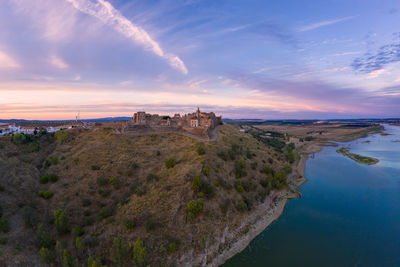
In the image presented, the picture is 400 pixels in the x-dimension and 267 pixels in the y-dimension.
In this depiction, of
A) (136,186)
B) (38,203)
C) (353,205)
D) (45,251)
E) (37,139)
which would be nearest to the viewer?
(45,251)

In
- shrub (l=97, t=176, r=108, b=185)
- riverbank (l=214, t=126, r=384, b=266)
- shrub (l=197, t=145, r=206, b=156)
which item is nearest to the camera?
riverbank (l=214, t=126, r=384, b=266)

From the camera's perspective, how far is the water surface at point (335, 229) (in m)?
21.4

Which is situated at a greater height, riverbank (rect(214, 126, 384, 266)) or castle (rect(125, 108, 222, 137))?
castle (rect(125, 108, 222, 137))

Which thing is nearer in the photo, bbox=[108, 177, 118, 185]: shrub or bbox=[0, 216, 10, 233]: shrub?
bbox=[0, 216, 10, 233]: shrub

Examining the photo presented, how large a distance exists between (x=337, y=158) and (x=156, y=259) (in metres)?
68.5

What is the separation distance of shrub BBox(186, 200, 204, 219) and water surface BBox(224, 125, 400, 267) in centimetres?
574

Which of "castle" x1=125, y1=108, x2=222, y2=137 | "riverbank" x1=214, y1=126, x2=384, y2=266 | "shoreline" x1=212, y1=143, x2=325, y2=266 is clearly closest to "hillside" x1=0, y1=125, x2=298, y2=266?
"riverbank" x1=214, y1=126, x2=384, y2=266

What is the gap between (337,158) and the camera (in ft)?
216

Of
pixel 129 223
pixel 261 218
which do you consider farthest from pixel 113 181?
pixel 261 218

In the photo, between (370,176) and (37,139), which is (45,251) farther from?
(370,176)

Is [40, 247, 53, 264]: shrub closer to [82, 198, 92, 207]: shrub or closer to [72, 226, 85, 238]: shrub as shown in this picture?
[72, 226, 85, 238]: shrub

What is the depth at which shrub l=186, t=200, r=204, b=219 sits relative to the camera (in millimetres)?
21906

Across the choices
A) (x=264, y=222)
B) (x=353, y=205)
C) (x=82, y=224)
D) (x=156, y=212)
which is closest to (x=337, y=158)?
(x=353, y=205)

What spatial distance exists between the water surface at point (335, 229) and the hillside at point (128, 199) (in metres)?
3.17
